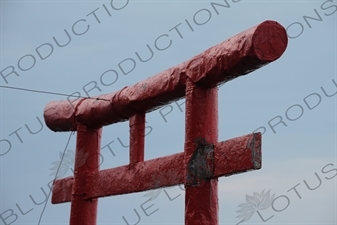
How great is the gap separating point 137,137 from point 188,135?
63 centimetres

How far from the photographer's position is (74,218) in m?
4.14

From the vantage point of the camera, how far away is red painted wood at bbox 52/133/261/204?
2848mm

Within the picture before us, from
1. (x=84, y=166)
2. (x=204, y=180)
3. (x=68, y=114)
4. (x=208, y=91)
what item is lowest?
(x=204, y=180)

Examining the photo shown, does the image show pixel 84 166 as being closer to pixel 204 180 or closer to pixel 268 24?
pixel 204 180

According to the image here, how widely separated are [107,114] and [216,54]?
1191mm

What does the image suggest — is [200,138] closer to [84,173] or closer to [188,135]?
[188,135]

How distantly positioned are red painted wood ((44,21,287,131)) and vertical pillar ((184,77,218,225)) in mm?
76

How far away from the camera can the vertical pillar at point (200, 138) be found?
305 cm

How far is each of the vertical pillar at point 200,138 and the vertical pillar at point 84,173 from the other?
44.7 inches

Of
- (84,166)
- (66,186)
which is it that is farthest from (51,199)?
(84,166)

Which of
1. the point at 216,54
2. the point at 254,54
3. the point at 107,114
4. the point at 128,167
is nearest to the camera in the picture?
the point at 254,54

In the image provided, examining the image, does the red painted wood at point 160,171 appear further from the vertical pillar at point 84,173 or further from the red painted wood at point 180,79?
the red painted wood at point 180,79

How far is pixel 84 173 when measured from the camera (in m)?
4.12

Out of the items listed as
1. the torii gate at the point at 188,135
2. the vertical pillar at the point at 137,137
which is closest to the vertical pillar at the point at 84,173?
the torii gate at the point at 188,135
